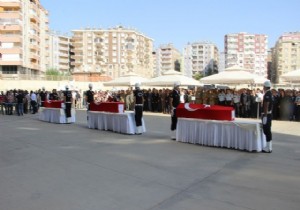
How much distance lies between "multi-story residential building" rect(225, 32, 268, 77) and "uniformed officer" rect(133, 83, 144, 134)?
540ft


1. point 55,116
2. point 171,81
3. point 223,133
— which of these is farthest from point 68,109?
point 223,133

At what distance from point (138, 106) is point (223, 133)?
4415 millimetres

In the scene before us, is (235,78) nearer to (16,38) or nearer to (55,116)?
(55,116)

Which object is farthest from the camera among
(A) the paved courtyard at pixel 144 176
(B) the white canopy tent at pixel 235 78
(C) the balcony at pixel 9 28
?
(C) the balcony at pixel 9 28

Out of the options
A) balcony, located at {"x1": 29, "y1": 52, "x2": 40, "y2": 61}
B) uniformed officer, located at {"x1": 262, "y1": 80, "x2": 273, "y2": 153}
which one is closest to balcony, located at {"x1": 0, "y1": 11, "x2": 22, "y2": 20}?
balcony, located at {"x1": 29, "y1": 52, "x2": 40, "y2": 61}

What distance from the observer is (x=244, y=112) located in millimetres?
24078

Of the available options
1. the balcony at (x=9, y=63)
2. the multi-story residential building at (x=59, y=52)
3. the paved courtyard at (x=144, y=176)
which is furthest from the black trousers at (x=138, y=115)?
the multi-story residential building at (x=59, y=52)

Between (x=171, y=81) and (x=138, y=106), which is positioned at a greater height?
(x=171, y=81)

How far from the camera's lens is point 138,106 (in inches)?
612

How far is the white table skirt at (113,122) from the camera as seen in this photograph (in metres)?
15.9

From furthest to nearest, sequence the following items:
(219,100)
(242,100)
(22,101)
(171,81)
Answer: (171,81) → (22,101) → (219,100) → (242,100)

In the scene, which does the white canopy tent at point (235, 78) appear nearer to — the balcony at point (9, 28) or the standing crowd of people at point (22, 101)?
the standing crowd of people at point (22, 101)

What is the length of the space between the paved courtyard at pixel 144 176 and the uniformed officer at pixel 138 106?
2.03 metres

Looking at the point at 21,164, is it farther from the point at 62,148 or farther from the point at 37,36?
the point at 37,36
